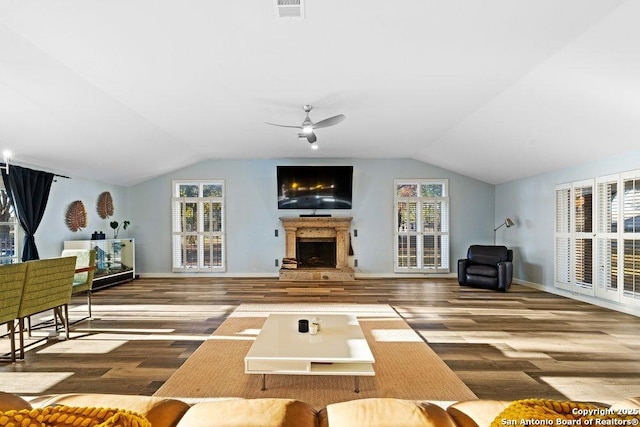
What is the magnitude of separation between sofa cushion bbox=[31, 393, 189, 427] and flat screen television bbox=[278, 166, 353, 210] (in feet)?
22.6

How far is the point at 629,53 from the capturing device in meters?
2.94

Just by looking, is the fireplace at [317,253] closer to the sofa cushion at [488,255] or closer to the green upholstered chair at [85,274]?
the sofa cushion at [488,255]

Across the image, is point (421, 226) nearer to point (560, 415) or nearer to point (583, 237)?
point (583, 237)

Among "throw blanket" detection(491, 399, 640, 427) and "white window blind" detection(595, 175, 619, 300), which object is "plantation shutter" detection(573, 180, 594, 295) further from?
"throw blanket" detection(491, 399, 640, 427)

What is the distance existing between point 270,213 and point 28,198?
14.5 ft

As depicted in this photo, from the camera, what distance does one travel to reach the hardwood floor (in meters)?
2.78

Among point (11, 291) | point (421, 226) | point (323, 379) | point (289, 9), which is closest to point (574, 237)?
point (421, 226)

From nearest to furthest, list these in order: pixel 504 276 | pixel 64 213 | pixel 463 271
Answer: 1. pixel 504 276
2. pixel 64 213
3. pixel 463 271

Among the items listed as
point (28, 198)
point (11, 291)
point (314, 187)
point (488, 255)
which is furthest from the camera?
point (314, 187)

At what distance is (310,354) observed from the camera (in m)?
2.59

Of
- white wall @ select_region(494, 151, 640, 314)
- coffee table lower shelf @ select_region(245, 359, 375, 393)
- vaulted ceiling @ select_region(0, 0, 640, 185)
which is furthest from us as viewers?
white wall @ select_region(494, 151, 640, 314)

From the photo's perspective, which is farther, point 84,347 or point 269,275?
point 269,275

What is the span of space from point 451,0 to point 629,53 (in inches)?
69.0

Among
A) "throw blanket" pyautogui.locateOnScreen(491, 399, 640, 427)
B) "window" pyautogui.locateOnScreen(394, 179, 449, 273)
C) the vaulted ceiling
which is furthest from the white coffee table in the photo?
"window" pyautogui.locateOnScreen(394, 179, 449, 273)
